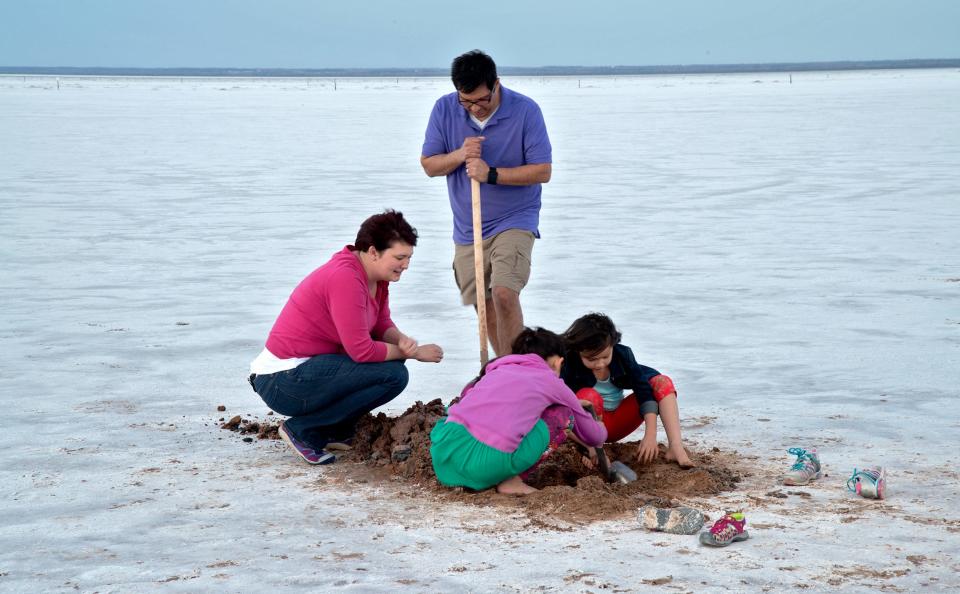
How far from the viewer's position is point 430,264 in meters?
11.0

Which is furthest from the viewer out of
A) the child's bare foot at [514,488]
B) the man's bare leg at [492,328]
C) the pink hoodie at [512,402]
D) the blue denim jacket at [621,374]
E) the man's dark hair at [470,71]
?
the man's bare leg at [492,328]

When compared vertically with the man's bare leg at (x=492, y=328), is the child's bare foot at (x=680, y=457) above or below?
below

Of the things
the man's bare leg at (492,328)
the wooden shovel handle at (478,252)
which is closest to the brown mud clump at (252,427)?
the wooden shovel handle at (478,252)

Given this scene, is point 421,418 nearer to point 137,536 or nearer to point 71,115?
point 137,536

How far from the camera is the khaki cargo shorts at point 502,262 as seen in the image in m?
6.05

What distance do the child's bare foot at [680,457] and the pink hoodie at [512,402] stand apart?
53cm

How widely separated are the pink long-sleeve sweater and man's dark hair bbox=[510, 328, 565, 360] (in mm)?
771

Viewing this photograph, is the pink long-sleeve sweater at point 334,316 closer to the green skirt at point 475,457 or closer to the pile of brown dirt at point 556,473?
the pile of brown dirt at point 556,473

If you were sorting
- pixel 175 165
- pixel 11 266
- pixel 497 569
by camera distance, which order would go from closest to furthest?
pixel 497 569
pixel 11 266
pixel 175 165

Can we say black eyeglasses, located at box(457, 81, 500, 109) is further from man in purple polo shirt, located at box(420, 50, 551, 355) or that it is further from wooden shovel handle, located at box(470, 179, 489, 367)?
wooden shovel handle, located at box(470, 179, 489, 367)

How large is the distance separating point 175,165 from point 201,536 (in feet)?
57.0

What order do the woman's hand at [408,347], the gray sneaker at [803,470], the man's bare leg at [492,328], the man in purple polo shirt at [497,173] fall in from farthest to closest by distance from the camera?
the man's bare leg at [492,328] < the man in purple polo shirt at [497,173] < the woman's hand at [408,347] < the gray sneaker at [803,470]

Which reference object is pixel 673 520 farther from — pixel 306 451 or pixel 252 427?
pixel 252 427

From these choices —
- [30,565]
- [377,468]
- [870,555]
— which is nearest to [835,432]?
[870,555]
